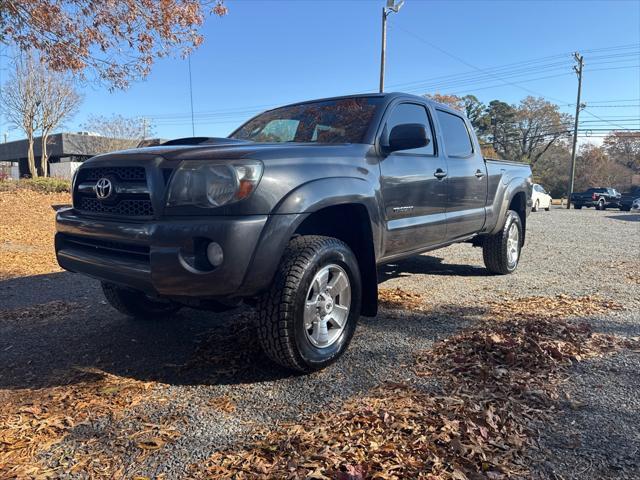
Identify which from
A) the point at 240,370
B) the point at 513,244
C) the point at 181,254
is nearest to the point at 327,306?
the point at 240,370

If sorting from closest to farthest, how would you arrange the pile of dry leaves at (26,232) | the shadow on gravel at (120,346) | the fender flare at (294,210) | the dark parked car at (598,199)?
the fender flare at (294,210), the shadow on gravel at (120,346), the pile of dry leaves at (26,232), the dark parked car at (598,199)

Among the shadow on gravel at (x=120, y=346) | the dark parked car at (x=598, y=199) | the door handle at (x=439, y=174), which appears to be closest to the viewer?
the shadow on gravel at (x=120, y=346)

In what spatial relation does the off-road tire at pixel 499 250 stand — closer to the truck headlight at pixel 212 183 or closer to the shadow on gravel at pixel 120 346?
the shadow on gravel at pixel 120 346

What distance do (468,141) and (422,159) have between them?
4.96ft

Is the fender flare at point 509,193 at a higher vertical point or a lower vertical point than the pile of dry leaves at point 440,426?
higher

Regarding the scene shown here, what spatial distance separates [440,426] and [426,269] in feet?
14.6

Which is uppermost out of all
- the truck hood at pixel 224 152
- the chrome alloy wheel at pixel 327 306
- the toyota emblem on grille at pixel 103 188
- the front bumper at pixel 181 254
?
the truck hood at pixel 224 152

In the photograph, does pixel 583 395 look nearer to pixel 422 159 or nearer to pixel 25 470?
pixel 422 159

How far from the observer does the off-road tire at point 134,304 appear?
3.86 metres

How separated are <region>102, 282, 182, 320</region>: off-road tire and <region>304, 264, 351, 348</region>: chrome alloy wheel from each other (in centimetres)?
136

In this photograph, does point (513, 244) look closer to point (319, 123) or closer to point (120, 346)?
point (319, 123)

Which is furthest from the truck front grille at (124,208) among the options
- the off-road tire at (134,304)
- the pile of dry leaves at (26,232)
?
the pile of dry leaves at (26,232)

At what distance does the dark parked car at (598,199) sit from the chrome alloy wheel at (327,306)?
117ft

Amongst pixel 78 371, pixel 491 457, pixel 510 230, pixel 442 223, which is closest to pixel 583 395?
pixel 491 457
